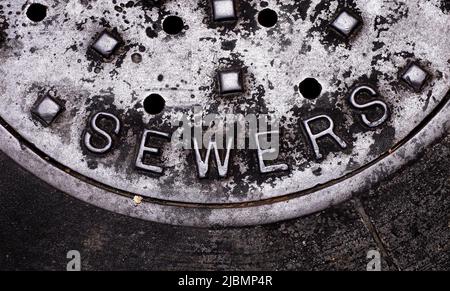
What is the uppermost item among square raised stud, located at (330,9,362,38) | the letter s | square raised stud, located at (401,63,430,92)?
square raised stud, located at (330,9,362,38)

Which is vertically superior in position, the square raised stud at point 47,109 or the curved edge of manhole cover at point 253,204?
the square raised stud at point 47,109

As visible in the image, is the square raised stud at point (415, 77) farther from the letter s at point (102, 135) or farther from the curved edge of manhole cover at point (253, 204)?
the letter s at point (102, 135)

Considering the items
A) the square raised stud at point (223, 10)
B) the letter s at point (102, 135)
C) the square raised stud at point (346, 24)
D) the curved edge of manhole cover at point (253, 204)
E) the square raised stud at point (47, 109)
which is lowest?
the curved edge of manhole cover at point (253, 204)

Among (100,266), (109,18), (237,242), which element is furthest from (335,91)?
(100,266)

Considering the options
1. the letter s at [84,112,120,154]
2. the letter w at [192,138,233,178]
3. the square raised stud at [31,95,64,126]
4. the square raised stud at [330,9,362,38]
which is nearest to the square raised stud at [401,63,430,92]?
the square raised stud at [330,9,362,38]

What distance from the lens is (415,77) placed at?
2133 mm

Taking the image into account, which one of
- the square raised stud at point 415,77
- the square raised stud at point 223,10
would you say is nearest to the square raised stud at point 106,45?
the square raised stud at point 223,10

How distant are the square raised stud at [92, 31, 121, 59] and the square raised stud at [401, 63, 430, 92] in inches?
42.3

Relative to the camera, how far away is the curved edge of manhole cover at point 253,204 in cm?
212

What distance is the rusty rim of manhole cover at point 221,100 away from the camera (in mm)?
2131

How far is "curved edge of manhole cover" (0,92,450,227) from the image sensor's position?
2123mm

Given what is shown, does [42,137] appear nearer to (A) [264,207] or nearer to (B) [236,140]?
(B) [236,140]

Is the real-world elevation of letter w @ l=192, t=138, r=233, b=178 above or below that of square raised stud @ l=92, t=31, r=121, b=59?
below

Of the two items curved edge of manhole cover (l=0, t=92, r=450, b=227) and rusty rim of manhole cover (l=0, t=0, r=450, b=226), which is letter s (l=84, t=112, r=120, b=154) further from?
curved edge of manhole cover (l=0, t=92, r=450, b=227)
